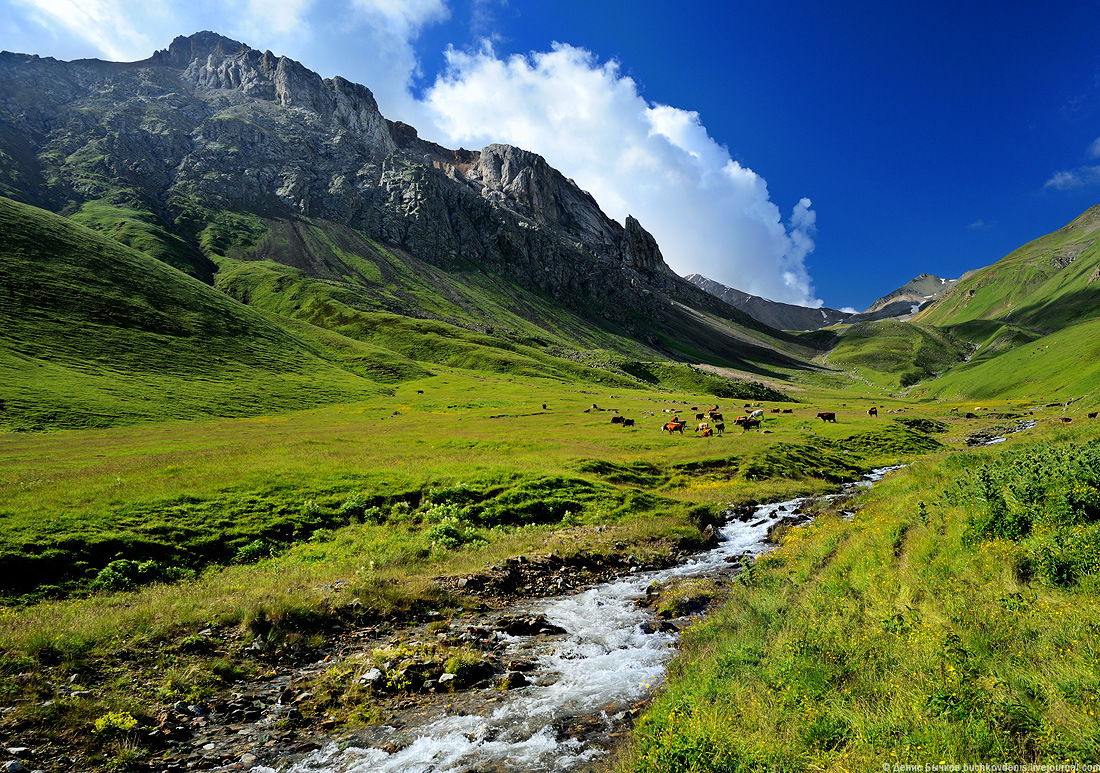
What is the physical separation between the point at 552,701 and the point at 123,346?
113 m

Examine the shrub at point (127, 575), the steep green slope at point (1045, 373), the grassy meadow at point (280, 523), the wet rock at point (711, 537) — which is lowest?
the shrub at point (127, 575)

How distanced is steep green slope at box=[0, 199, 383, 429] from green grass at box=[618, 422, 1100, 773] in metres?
74.1

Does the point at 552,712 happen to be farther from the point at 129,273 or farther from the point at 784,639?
the point at 129,273

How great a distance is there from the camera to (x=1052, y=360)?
115188mm

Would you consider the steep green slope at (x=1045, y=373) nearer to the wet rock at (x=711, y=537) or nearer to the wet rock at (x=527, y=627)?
the wet rock at (x=711, y=537)

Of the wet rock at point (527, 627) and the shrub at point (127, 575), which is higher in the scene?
the wet rock at point (527, 627)

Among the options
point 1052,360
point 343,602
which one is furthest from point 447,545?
point 1052,360

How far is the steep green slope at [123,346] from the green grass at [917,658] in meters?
74.1

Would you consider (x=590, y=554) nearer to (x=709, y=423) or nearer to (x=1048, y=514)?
(x=1048, y=514)

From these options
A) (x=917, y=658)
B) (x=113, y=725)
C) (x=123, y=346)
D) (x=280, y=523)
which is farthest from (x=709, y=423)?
(x=123, y=346)

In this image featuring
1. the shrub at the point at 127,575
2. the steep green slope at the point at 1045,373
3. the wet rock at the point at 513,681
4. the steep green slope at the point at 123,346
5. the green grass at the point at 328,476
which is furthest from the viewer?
the steep green slope at the point at 1045,373

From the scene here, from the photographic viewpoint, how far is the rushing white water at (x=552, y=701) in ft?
31.8

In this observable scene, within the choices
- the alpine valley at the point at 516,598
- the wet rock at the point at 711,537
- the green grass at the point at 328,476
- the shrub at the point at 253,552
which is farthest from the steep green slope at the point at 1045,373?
the shrub at the point at 253,552

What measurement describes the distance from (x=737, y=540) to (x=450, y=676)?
19.4 meters
